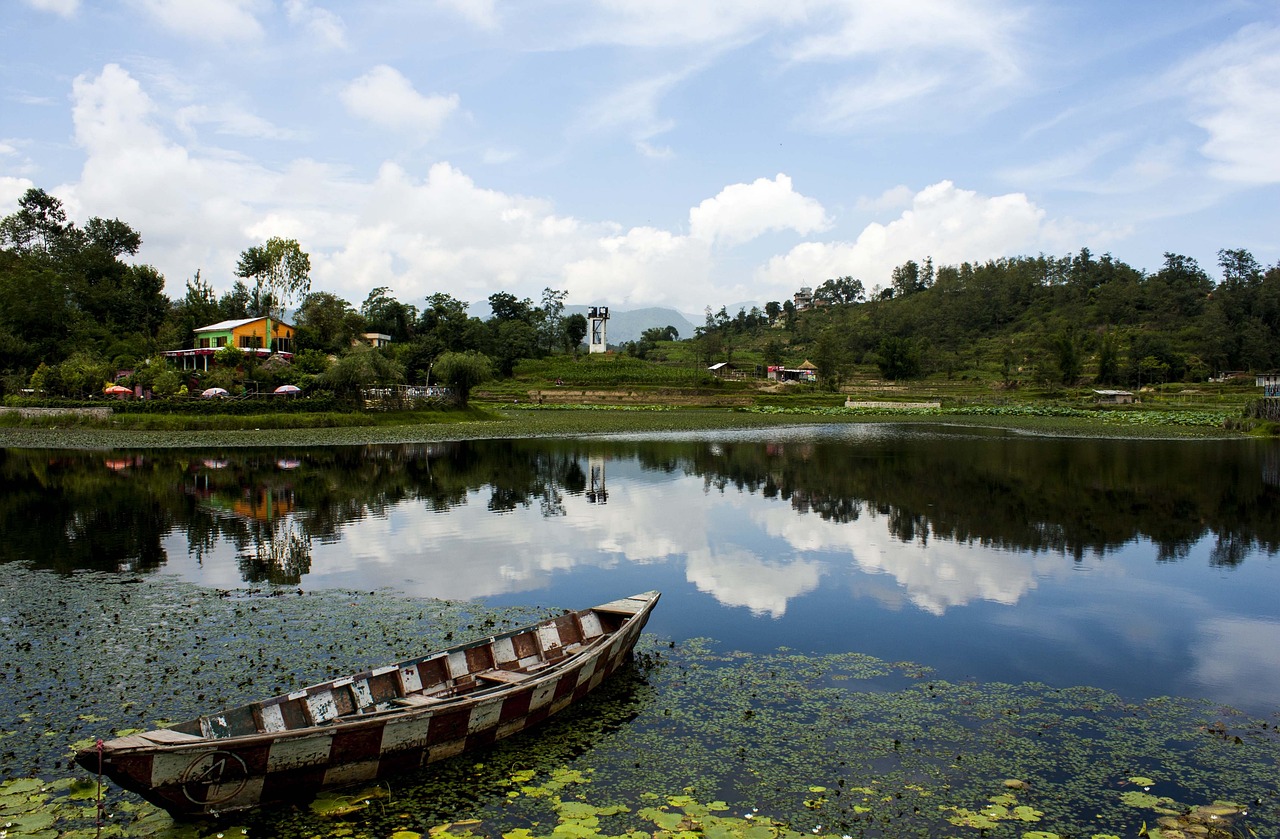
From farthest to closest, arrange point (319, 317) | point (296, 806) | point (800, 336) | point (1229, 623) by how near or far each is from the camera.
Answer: point (800, 336)
point (319, 317)
point (1229, 623)
point (296, 806)

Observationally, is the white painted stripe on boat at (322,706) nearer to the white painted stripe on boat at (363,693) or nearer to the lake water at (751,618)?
the white painted stripe on boat at (363,693)

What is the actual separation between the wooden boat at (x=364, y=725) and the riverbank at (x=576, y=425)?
135ft

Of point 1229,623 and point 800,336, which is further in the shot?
point 800,336

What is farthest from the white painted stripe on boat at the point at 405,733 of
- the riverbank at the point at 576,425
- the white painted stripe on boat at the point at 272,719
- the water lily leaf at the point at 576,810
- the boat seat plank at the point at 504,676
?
the riverbank at the point at 576,425

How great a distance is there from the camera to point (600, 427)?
65.8 meters

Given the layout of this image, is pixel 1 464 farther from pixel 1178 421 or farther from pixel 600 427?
pixel 1178 421

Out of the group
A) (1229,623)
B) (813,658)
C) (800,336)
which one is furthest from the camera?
(800,336)

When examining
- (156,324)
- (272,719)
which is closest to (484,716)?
(272,719)

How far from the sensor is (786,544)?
22.4 metres

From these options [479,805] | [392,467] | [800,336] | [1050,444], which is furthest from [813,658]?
[800,336]

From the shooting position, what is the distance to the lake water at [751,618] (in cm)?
969

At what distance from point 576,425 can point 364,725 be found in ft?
190

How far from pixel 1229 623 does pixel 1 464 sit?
154ft

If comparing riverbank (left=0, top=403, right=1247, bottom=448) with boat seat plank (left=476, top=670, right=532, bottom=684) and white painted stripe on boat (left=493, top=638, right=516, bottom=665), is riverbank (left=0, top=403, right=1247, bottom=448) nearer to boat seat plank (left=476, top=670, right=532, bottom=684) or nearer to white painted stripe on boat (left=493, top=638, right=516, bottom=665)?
white painted stripe on boat (left=493, top=638, right=516, bottom=665)
